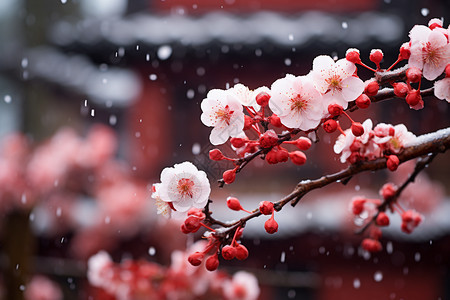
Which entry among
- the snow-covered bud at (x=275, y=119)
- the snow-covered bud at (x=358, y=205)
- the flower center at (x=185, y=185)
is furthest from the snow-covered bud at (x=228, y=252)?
the snow-covered bud at (x=358, y=205)

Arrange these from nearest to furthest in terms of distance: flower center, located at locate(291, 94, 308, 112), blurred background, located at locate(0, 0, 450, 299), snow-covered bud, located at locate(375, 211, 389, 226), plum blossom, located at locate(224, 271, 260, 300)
→ flower center, located at locate(291, 94, 308, 112), snow-covered bud, located at locate(375, 211, 389, 226), plum blossom, located at locate(224, 271, 260, 300), blurred background, located at locate(0, 0, 450, 299)

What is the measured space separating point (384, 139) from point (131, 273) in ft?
4.21

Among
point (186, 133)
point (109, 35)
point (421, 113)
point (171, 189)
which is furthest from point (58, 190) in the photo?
point (171, 189)

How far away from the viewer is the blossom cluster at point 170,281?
1.88 meters

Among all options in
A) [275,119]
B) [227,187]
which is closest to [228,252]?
[275,119]

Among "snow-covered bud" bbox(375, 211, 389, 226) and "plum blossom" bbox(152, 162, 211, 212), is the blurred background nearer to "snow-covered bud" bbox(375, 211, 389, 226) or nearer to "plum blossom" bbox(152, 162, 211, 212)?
"snow-covered bud" bbox(375, 211, 389, 226)

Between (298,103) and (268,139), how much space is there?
2.9 inches

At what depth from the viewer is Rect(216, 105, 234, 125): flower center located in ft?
2.66

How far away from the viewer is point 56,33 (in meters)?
5.01

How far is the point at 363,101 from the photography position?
80 cm

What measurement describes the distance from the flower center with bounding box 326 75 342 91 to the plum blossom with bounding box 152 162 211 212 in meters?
0.25

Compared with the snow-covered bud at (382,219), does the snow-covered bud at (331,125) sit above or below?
above

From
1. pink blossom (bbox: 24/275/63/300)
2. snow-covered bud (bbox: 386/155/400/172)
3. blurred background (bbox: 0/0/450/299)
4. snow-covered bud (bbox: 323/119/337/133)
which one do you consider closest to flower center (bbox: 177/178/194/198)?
snow-covered bud (bbox: 323/119/337/133)

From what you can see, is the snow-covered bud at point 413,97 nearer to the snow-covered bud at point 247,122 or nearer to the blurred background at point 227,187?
the snow-covered bud at point 247,122
